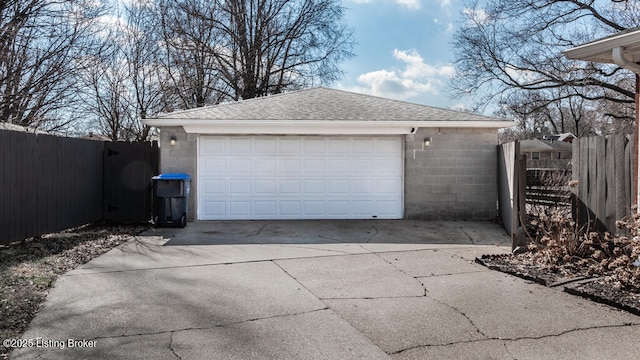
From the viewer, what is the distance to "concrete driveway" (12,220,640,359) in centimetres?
350

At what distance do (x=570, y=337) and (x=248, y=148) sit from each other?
8.28m

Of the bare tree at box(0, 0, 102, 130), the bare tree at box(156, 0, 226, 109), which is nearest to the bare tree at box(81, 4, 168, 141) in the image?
the bare tree at box(156, 0, 226, 109)

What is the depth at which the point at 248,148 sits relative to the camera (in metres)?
10.7

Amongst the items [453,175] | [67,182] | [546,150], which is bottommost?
[67,182]

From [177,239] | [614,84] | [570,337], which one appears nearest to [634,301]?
[570,337]

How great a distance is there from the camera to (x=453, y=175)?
10859 mm

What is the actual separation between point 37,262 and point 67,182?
3114mm

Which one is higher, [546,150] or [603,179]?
[546,150]

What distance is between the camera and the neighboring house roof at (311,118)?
407 inches

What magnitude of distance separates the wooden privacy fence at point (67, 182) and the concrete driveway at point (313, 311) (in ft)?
5.99

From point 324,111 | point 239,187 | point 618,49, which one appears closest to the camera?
point 618,49

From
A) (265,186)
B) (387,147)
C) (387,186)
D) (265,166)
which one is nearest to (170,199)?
(265,186)

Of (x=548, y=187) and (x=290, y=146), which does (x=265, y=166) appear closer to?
(x=290, y=146)

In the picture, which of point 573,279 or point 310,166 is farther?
point 310,166
